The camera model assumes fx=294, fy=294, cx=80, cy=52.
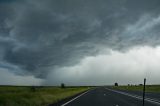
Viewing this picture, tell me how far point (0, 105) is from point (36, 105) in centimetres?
351

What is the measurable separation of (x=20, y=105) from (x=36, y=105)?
173 cm

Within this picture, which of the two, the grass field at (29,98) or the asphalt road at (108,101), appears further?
the asphalt road at (108,101)

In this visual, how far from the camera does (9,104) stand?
1939 centimetres

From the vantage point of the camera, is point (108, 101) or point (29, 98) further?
point (108, 101)

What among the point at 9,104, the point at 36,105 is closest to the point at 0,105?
the point at 9,104

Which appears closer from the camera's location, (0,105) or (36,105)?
(0,105)

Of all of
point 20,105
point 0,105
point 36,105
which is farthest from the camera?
point 36,105

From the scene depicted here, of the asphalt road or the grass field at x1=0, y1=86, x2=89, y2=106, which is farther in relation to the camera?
the asphalt road

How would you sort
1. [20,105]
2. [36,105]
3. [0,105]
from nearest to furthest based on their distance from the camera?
[0,105] → [20,105] → [36,105]

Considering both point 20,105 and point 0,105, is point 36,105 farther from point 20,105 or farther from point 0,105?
point 0,105

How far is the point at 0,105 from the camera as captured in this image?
60.0 ft

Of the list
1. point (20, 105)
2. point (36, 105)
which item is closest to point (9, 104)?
point (20, 105)

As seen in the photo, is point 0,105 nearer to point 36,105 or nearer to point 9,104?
point 9,104

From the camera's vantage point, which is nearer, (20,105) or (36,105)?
(20,105)
